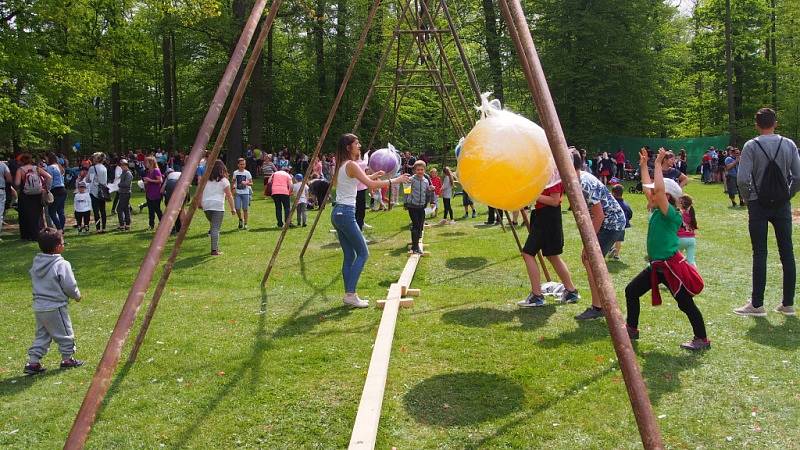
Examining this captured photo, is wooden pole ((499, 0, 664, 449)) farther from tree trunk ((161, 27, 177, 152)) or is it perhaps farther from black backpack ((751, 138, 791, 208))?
tree trunk ((161, 27, 177, 152))

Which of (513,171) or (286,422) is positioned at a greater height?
(513,171)

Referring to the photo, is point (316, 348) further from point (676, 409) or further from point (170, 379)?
point (676, 409)

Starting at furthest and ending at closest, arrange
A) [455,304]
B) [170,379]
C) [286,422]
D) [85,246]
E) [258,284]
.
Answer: [85,246] → [258,284] → [455,304] → [170,379] → [286,422]

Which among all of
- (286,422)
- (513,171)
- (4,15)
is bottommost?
(286,422)

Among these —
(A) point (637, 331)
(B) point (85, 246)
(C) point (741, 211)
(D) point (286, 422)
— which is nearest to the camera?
(D) point (286, 422)

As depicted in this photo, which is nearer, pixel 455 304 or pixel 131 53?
pixel 455 304

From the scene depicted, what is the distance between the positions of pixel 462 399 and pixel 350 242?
316 centimetres

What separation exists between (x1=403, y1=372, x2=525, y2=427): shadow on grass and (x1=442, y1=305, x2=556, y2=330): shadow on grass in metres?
1.48

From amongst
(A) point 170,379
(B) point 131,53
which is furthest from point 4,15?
(A) point 170,379

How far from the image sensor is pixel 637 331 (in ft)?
19.4

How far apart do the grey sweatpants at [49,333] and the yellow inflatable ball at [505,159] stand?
3.87 metres

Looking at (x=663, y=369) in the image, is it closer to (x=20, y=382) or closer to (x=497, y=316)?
(x=497, y=316)

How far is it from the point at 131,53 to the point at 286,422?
22053mm

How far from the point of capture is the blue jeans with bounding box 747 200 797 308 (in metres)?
6.65
